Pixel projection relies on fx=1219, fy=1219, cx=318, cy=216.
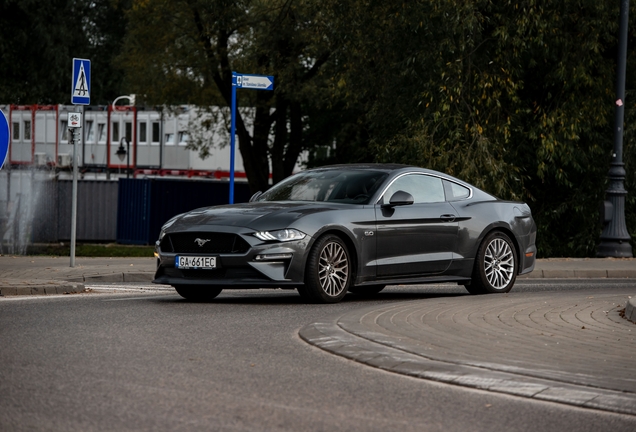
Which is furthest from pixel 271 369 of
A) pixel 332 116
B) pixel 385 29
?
pixel 332 116

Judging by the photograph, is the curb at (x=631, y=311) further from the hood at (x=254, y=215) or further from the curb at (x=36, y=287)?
the curb at (x=36, y=287)

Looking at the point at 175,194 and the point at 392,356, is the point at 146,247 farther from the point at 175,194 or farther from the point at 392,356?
the point at 392,356

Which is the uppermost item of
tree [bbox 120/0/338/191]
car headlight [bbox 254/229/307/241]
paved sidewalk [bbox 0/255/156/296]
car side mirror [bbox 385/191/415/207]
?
tree [bbox 120/0/338/191]

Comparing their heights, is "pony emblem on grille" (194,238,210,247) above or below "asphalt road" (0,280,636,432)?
above

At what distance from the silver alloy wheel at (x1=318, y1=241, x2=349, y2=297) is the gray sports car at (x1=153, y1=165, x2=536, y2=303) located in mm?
10

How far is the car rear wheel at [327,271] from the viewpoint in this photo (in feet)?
39.8

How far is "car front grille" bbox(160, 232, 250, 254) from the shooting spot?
12.0 meters

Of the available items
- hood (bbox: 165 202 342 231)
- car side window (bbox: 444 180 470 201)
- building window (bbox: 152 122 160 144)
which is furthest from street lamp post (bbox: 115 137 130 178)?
hood (bbox: 165 202 342 231)

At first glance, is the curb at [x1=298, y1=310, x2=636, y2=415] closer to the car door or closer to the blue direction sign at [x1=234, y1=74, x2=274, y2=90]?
the car door

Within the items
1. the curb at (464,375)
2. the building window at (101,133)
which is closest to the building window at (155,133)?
the building window at (101,133)

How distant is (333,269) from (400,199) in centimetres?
121

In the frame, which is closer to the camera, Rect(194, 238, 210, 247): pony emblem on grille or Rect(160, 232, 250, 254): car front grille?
Rect(160, 232, 250, 254): car front grille

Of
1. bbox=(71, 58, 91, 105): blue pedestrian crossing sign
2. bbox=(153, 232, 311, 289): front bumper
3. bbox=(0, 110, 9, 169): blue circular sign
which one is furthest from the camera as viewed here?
bbox=(71, 58, 91, 105): blue pedestrian crossing sign

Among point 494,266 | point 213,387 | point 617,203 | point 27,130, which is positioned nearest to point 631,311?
point 494,266
